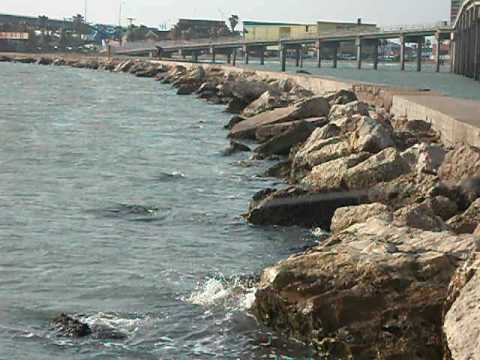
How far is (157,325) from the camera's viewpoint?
9.84 metres

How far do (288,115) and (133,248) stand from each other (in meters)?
13.0

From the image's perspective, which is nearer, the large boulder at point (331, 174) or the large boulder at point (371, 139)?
the large boulder at point (331, 174)

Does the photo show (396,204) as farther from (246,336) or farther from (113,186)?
(113,186)

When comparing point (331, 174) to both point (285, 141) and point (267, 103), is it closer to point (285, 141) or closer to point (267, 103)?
point (285, 141)

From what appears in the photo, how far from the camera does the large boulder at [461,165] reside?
14.0 m

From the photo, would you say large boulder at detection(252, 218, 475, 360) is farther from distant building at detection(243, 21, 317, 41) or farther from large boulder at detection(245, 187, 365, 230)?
distant building at detection(243, 21, 317, 41)

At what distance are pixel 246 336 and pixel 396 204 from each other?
207 inches

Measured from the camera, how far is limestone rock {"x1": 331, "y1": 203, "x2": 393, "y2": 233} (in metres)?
11.8

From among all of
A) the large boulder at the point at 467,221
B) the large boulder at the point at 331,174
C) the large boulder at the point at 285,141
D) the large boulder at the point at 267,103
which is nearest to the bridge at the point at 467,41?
the large boulder at the point at 267,103

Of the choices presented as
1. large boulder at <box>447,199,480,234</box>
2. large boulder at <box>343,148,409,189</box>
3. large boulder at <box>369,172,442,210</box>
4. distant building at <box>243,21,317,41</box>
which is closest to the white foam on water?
large boulder at <box>447,199,480,234</box>

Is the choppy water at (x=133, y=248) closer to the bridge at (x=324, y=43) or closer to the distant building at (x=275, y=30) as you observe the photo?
the bridge at (x=324, y=43)

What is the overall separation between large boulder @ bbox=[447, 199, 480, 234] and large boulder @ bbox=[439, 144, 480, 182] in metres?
2.05

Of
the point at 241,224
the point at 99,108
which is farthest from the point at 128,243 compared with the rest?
the point at 99,108

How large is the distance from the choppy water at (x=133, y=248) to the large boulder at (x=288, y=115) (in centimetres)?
96
